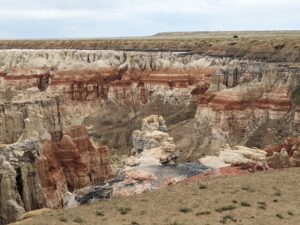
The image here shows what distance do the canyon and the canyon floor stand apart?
8593 mm

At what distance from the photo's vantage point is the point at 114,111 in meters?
75.3

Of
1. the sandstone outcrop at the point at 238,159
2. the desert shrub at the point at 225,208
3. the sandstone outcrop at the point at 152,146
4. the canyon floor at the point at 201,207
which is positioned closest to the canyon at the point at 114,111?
the sandstone outcrop at the point at 152,146

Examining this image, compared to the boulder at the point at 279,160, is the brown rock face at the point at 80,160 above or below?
below

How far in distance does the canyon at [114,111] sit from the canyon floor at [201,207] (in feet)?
28.2

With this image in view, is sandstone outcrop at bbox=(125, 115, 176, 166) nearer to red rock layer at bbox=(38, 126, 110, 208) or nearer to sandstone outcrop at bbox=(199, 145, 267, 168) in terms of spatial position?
sandstone outcrop at bbox=(199, 145, 267, 168)

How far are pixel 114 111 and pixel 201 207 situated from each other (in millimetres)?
55826

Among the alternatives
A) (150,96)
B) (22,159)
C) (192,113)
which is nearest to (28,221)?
(22,159)

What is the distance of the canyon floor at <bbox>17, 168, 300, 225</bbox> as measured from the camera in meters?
18.7

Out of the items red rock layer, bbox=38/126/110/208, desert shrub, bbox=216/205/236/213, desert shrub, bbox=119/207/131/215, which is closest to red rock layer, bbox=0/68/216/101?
red rock layer, bbox=38/126/110/208

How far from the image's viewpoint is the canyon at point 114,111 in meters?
33.2

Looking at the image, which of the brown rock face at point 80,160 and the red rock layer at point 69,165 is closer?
the red rock layer at point 69,165

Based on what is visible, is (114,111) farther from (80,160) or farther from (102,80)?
(80,160)

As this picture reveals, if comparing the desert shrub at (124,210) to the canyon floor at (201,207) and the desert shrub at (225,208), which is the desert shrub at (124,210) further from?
the desert shrub at (225,208)

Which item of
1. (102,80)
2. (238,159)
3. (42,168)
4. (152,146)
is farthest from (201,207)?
(102,80)
